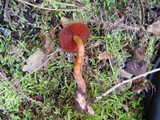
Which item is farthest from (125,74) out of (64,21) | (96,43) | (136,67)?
(64,21)

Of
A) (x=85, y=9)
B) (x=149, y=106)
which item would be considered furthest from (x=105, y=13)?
(x=149, y=106)

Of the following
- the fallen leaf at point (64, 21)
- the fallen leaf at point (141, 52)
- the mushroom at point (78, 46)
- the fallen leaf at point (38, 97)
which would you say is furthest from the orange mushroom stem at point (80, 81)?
the fallen leaf at point (141, 52)

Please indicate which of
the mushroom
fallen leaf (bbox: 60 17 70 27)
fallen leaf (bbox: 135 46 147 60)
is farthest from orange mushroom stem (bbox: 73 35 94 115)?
fallen leaf (bbox: 135 46 147 60)

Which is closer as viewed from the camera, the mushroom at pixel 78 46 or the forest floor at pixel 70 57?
the mushroom at pixel 78 46

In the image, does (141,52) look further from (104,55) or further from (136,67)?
(104,55)

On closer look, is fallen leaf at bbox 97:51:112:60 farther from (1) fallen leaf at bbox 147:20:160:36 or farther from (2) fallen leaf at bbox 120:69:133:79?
(1) fallen leaf at bbox 147:20:160:36

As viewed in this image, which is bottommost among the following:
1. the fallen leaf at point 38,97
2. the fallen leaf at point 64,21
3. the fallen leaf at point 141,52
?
the fallen leaf at point 38,97

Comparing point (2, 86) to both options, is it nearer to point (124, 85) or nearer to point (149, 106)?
point (124, 85)

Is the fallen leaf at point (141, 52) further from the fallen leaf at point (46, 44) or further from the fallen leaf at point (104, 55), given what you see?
the fallen leaf at point (46, 44)
